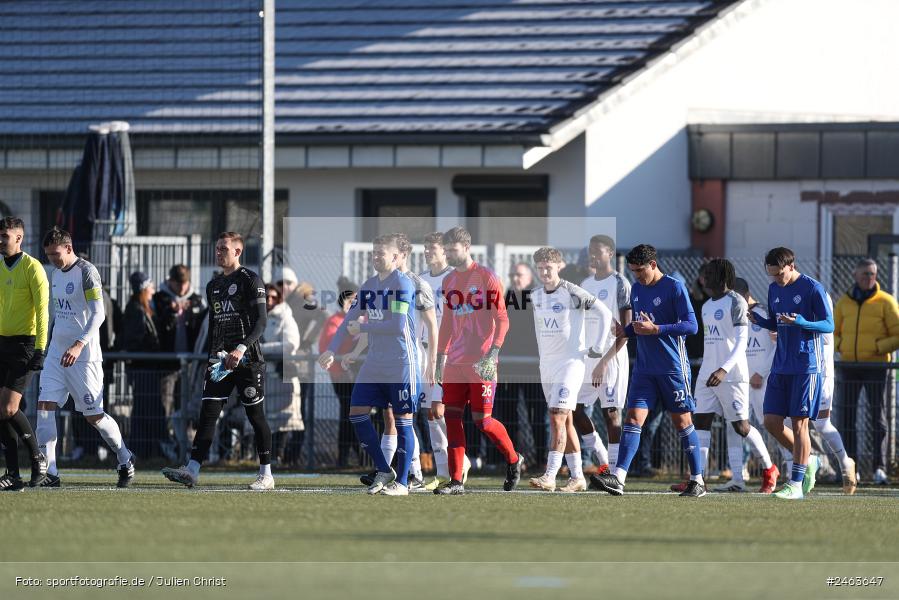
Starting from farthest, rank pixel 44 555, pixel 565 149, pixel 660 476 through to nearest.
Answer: pixel 565 149 < pixel 660 476 < pixel 44 555

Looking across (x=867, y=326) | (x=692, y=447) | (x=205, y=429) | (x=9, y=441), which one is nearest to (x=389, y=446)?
(x=205, y=429)

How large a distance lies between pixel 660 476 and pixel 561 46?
25.5 ft

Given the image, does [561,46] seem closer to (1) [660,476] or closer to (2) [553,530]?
(1) [660,476]

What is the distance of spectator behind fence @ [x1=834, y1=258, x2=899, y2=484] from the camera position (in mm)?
16031

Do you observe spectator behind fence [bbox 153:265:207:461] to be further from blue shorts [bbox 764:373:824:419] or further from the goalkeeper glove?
blue shorts [bbox 764:373:824:419]

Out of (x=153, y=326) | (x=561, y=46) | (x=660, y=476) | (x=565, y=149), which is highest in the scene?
(x=561, y=46)

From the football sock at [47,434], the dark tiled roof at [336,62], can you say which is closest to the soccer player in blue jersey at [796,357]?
the football sock at [47,434]

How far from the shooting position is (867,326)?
16125mm

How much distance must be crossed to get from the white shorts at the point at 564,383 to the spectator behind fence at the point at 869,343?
139 inches

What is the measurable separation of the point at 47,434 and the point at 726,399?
5.65 metres

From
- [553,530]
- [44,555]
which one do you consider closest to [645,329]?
[553,530]

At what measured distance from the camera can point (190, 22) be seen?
24156 millimetres

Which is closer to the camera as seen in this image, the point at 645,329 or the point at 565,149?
the point at 645,329

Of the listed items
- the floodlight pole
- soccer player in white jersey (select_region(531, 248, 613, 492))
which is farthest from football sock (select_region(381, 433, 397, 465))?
the floodlight pole
